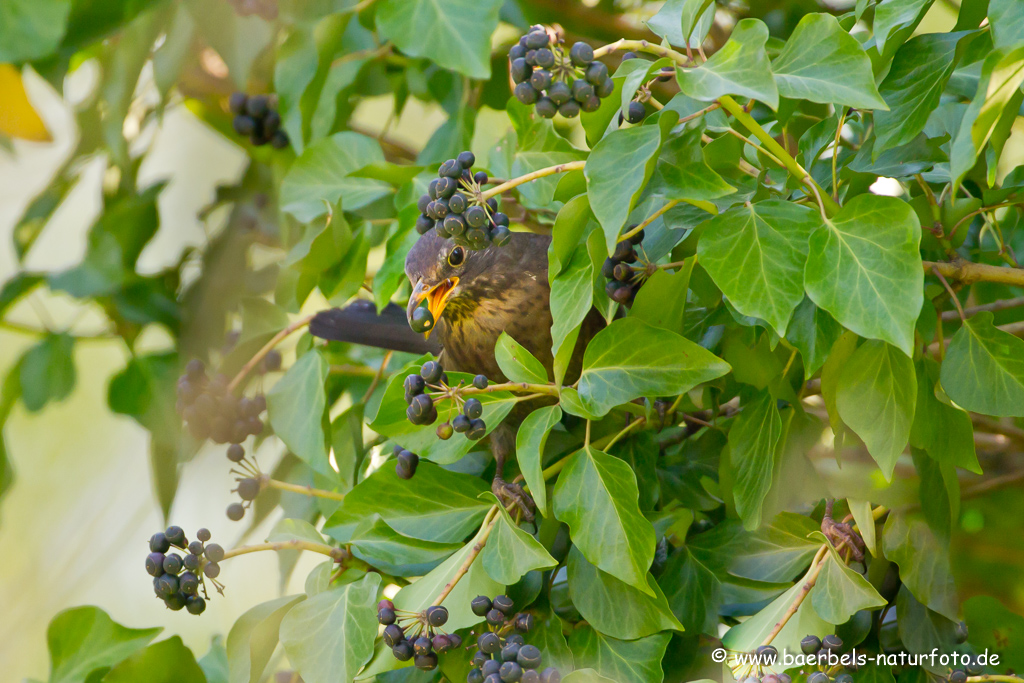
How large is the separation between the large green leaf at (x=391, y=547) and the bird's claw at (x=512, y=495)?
0.08 metres

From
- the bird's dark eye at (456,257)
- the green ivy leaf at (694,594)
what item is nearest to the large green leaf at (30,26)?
the bird's dark eye at (456,257)

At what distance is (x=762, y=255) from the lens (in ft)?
2.68

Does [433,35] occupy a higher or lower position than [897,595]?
higher

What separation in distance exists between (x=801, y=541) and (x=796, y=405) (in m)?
0.16

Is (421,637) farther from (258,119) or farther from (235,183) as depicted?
(235,183)

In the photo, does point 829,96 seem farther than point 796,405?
No

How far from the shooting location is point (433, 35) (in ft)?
4.40

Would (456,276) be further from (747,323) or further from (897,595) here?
(897,595)

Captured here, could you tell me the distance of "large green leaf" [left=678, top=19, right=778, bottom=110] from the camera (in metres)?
0.77

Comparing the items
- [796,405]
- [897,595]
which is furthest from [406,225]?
[897,595]

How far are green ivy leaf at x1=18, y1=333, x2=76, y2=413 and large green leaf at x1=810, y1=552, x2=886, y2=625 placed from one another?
168 centimetres

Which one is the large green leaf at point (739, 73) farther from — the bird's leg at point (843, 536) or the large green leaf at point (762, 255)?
the bird's leg at point (843, 536)

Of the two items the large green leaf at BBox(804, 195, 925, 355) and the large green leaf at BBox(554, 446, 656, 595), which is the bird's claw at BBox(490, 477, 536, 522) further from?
the large green leaf at BBox(804, 195, 925, 355)

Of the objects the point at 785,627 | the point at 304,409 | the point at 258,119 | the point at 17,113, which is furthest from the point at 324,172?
the point at 17,113
